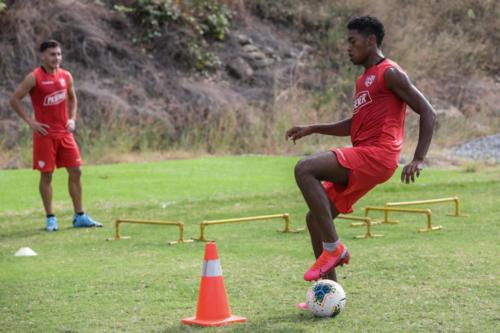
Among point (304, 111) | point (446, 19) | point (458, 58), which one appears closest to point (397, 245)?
point (304, 111)

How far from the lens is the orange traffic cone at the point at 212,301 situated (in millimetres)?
5984

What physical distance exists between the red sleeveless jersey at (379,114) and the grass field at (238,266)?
1.11m

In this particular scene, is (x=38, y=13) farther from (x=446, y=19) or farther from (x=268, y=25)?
(x=446, y=19)

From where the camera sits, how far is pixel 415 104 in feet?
20.9

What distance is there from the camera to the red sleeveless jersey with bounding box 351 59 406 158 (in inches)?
253

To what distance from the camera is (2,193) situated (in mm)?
14523

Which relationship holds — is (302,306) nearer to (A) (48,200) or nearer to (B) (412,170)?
(B) (412,170)

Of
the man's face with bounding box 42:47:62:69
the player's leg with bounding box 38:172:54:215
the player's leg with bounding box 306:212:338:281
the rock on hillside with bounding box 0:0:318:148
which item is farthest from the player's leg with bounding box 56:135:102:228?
the rock on hillside with bounding box 0:0:318:148

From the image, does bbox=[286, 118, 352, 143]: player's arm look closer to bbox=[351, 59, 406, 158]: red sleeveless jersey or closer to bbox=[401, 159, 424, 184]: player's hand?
bbox=[351, 59, 406, 158]: red sleeveless jersey

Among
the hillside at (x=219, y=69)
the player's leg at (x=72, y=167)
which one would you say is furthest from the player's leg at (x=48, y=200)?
the hillside at (x=219, y=69)

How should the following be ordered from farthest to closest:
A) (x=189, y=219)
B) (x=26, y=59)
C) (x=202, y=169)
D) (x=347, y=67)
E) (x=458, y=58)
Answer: (x=458, y=58) → (x=347, y=67) → (x=26, y=59) → (x=202, y=169) → (x=189, y=219)

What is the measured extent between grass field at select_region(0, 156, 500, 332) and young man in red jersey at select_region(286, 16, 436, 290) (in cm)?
55

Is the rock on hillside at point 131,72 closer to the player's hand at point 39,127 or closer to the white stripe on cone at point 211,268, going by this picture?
the player's hand at point 39,127

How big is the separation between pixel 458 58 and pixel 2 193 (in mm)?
18416
